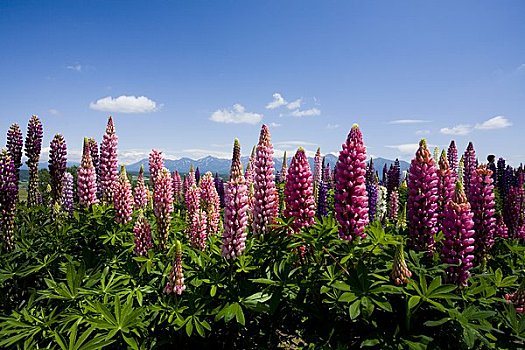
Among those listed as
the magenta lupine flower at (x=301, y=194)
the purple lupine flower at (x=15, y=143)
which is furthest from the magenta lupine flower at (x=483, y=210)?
the purple lupine flower at (x=15, y=143)

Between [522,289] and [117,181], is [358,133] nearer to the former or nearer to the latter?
[522,289]

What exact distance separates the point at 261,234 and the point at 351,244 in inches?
42.5

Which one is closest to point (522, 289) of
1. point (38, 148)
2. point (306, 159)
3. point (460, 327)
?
point (460, 327)

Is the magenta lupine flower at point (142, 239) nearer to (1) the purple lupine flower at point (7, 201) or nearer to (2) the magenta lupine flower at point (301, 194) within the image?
(2) the magenta lupine flower at point (301, 194)

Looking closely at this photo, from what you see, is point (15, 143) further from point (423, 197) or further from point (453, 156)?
point (453, 156)

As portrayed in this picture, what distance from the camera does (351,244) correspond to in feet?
11.1

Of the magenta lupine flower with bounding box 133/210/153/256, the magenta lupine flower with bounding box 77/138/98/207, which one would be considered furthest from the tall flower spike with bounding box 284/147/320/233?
the magenta lupine flower with bounding box 77/138/98/207

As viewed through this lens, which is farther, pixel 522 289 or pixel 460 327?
pixel 522 289

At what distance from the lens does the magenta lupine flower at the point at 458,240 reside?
131 inches

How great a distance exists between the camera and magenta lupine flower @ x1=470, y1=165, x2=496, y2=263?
3910mm

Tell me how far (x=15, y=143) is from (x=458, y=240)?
643 cm

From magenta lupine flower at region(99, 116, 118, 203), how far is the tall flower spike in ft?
10.3

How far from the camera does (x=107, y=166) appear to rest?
5.66 m

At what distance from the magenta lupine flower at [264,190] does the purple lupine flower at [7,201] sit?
11.3 ft
